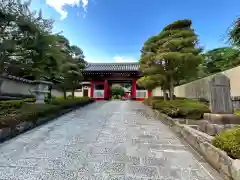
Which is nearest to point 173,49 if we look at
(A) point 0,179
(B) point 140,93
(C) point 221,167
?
(C) point 221,167

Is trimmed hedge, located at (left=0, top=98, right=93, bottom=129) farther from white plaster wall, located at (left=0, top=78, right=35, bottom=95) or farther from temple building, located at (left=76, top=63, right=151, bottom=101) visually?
temple building, located at (left=76, top=63, right=151, bottom=101)

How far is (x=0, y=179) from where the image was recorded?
1896mm

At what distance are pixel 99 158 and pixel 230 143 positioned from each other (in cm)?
190

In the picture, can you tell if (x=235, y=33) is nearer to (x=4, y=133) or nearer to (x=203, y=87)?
(x=4, y=133)

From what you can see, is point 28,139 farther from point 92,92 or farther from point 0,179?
point 92,92

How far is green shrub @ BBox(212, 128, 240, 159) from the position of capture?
1.99 meters

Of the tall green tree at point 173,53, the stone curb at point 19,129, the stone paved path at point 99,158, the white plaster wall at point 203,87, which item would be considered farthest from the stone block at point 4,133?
the white plaster wall at point 203,87

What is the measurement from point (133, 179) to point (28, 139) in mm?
2711

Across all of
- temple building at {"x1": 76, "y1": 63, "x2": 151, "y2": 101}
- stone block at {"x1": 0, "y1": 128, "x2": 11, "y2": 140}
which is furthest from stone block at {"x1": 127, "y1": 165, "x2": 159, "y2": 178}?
temple building at {"x1": 76, "y1": 63, "x2": 151, "y2": 101}

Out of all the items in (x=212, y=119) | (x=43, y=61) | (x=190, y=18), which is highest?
(x=190, y=18)

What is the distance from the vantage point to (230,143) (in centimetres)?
210

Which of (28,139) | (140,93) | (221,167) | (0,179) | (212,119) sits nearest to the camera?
(0,179)

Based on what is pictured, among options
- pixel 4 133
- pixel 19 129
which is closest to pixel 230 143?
pixel 4 133

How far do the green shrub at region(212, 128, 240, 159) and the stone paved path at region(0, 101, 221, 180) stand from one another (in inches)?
14.2
